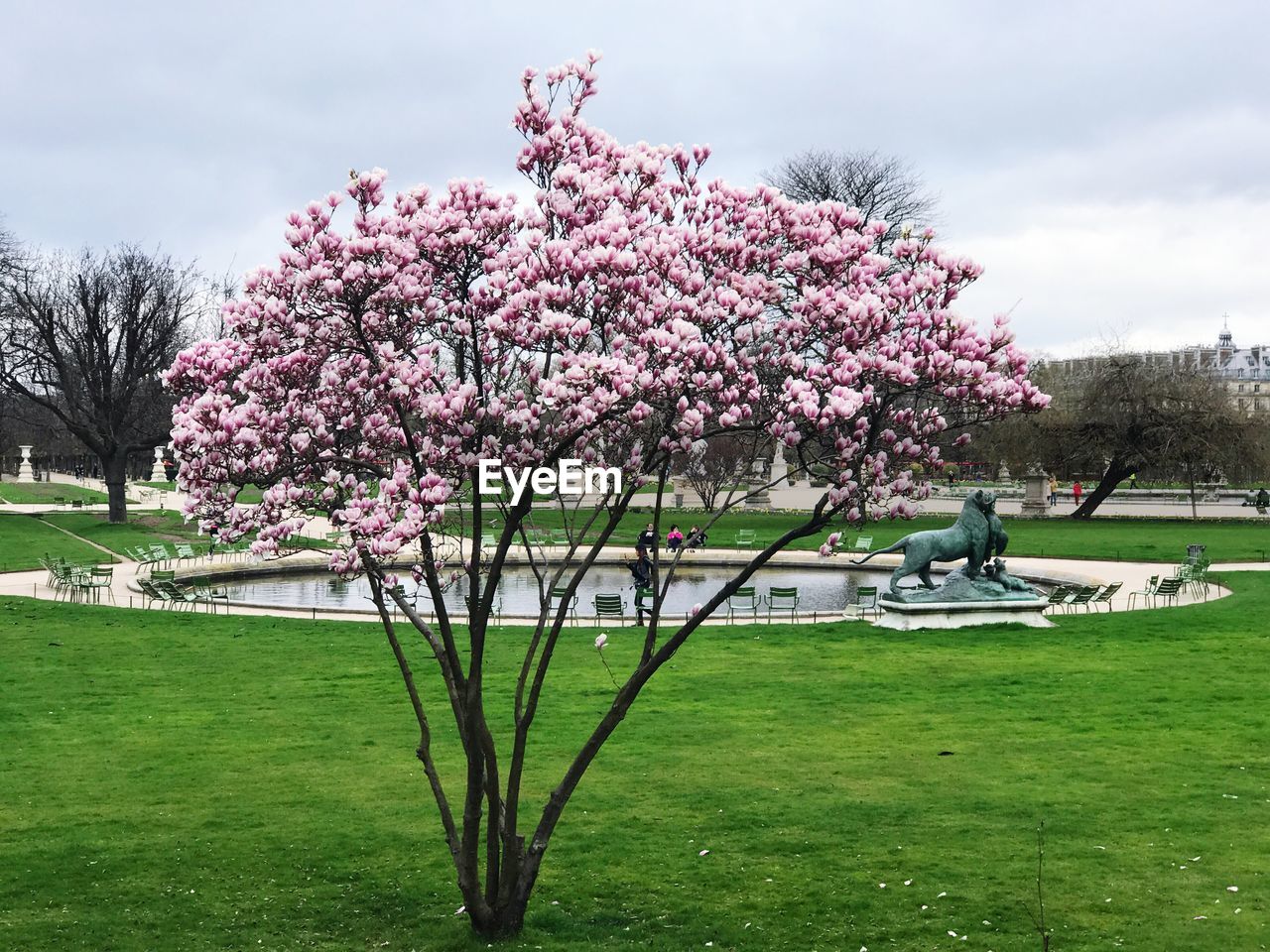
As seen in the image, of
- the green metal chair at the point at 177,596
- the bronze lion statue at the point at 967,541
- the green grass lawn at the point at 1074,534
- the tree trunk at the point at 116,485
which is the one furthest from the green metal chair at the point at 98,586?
the tree trunk at the point at 116,485

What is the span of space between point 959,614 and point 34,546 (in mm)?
31156

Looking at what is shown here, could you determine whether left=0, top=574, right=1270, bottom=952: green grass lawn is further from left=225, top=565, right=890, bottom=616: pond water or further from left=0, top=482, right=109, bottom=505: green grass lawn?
left=0, top=482, right=109, bottom=505: green grass lawn

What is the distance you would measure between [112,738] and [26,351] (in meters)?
43.2

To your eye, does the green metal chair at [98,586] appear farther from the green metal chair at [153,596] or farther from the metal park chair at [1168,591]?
the metal park chair at [1168,591]

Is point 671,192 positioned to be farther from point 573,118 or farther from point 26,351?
point 26,351

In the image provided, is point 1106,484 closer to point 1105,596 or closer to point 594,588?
point 594,588

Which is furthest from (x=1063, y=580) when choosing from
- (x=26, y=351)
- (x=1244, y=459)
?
(x=26, y=351)

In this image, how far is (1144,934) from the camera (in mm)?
8695

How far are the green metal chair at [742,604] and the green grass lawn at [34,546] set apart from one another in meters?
18.9

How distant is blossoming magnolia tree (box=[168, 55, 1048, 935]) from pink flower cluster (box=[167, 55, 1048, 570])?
18 mm

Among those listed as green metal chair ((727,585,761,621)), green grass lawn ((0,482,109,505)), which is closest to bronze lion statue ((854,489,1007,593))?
green metal chair ((727,585,761,621))

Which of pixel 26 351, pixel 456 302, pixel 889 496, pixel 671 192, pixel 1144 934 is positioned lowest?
pixel 1144 934

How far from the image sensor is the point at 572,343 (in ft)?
24.9

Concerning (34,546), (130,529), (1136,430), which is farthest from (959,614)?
(130,529)
